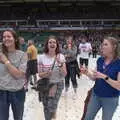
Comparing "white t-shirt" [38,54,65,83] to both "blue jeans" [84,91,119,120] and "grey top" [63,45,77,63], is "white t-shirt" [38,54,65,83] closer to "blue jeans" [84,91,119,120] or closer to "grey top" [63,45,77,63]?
"blue jeans" [84,91,119,120]

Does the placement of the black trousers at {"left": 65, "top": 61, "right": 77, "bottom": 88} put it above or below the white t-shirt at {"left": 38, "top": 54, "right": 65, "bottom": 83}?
below

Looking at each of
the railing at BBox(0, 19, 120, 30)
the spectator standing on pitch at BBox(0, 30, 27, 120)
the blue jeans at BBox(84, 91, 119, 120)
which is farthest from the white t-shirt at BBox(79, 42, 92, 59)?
the railing at BBox(0, 19, 120, 30)

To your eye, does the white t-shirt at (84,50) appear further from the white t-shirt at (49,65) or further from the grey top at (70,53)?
the white t-shirt at (49,65)

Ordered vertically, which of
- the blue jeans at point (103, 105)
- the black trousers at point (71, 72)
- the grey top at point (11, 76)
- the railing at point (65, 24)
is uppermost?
the railing at point (65, 24)

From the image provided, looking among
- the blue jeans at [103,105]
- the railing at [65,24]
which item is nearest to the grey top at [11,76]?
the blue jeans at [103,105]

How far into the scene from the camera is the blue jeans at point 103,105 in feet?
12.6

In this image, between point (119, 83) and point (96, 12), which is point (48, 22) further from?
point (119, 83)

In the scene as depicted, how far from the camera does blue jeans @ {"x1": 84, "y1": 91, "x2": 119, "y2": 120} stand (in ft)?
12.6

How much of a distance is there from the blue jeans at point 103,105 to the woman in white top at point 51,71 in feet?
3.12

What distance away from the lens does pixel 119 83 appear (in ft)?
12.1

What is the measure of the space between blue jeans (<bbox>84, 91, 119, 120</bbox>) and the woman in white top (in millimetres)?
951

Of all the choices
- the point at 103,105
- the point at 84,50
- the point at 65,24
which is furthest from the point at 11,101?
the point at 65,24

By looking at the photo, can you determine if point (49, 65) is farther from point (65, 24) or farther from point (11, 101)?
point (65, 24)

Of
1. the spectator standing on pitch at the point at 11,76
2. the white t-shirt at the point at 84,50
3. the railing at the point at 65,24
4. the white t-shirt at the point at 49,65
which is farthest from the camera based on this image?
the railing at the point at 65,24
